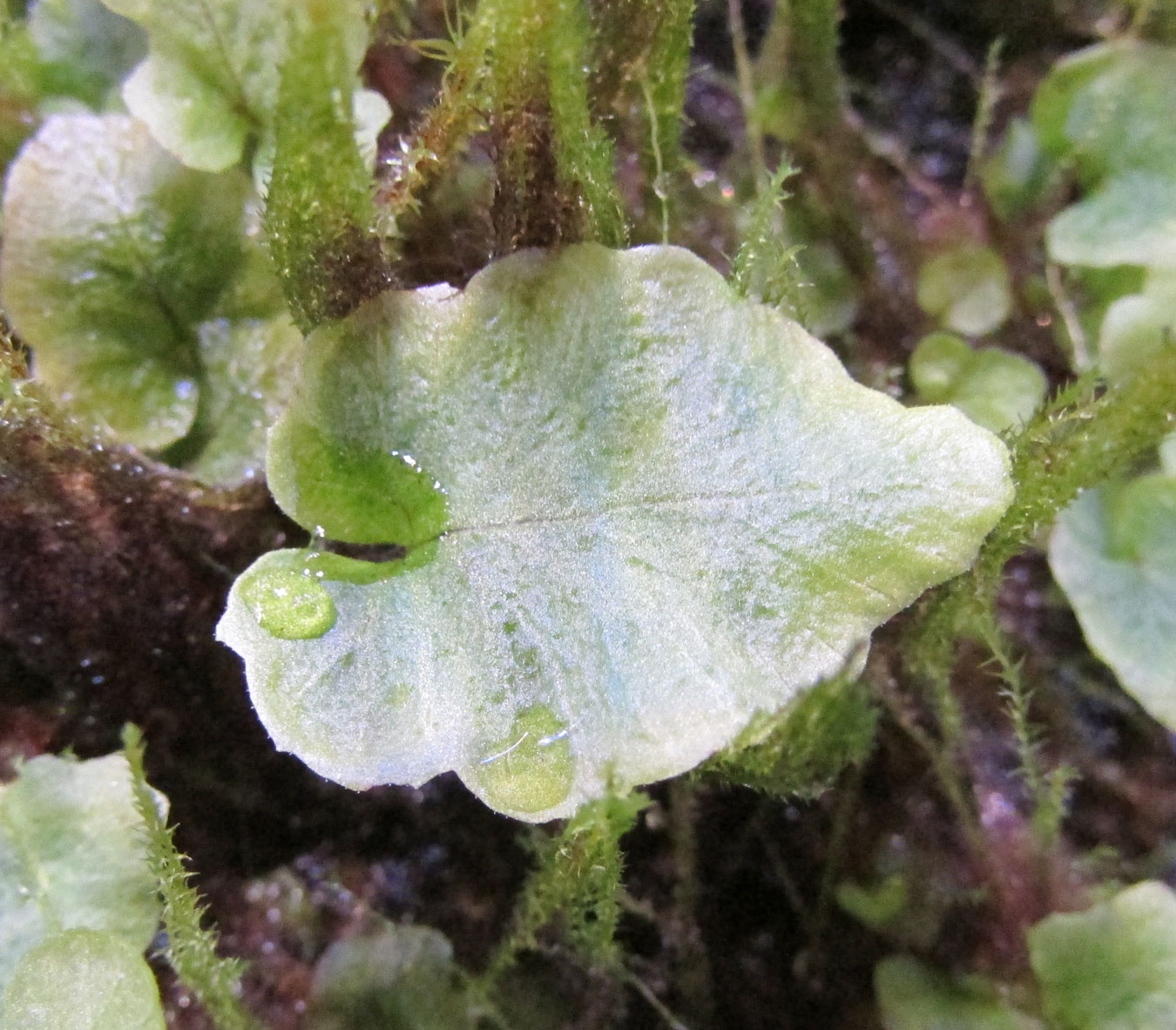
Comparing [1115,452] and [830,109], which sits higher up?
[830,109]

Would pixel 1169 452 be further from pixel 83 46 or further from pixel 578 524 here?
pixel 83 46

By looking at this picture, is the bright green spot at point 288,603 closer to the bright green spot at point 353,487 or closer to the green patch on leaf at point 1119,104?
the bright green spot at point 353,487

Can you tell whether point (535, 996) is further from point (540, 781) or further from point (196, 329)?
point (196, 329)

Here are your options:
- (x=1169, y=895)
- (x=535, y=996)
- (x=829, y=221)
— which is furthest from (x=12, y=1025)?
(x=829, y=221)

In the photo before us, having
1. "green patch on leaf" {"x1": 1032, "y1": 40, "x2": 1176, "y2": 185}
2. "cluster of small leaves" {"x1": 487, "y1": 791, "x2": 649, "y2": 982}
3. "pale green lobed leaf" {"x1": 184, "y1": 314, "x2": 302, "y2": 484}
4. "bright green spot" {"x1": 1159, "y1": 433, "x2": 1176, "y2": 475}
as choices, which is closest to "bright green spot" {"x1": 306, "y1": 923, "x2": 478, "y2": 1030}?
"cluster of small leaves" {"x1": 487, "y1": 791, "x2": 649, "y2": 982}

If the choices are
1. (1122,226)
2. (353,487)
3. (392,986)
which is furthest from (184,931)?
(1122,226)

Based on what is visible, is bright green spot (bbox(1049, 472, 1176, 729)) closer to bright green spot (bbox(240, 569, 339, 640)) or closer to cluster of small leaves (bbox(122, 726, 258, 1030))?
bright green spot (bbox(240, 569, 339, 640))
